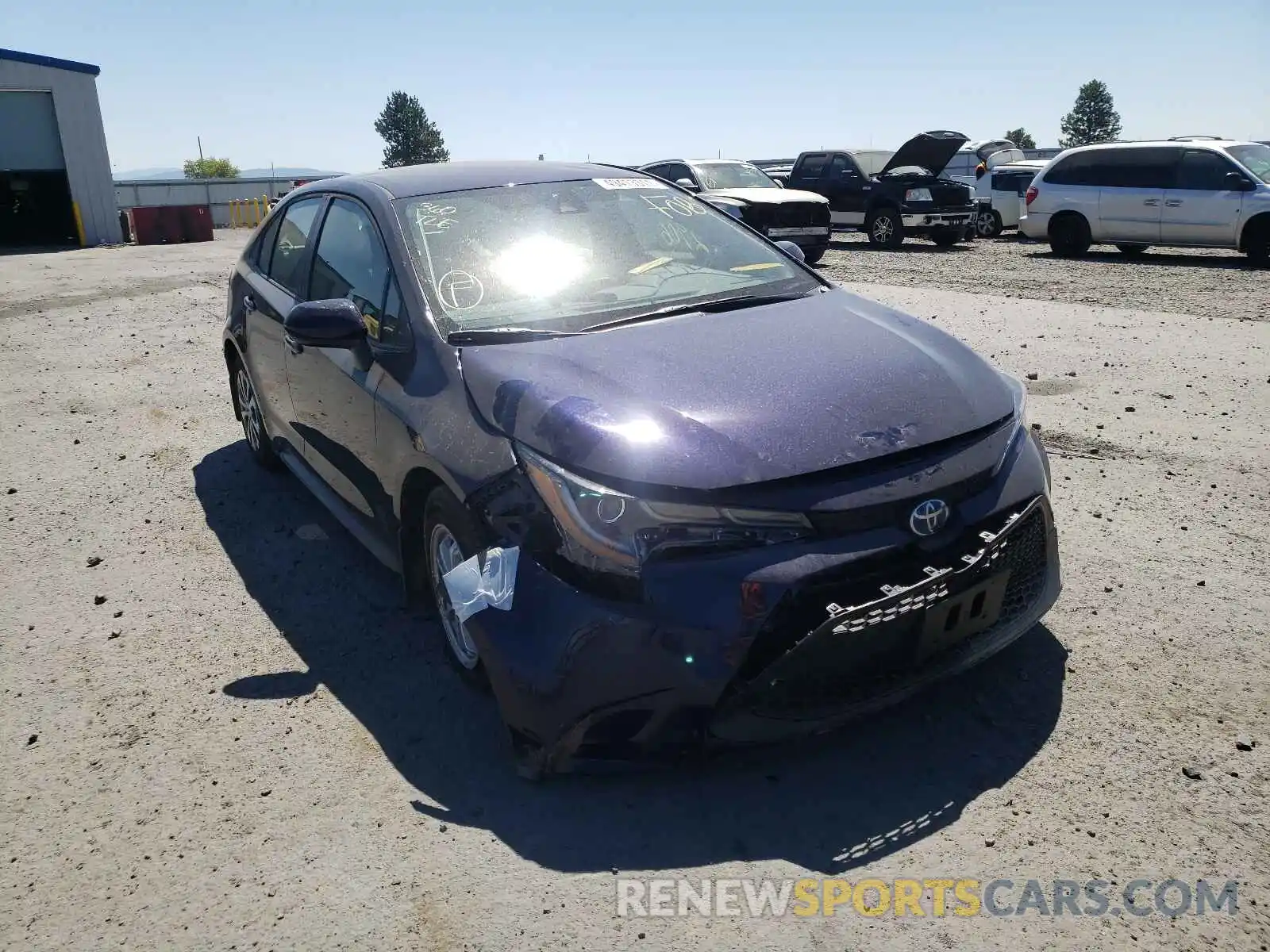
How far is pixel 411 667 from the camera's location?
144 inches

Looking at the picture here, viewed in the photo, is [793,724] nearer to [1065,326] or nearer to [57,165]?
[1065,326]

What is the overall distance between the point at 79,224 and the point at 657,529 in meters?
27.8

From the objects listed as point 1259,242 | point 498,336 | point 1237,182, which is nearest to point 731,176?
point 1237,182

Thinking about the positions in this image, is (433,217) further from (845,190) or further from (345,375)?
(845,190)

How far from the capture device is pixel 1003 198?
20.3 meters

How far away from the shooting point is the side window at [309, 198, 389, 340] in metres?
3.77

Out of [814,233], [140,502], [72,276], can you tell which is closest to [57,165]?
[72,276]

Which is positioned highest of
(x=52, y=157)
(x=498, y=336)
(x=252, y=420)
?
(x=52, y=157)

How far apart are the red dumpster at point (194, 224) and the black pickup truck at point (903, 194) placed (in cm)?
1630

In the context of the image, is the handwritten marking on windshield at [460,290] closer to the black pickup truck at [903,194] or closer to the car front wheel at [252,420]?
the car front wheel at [252,420]

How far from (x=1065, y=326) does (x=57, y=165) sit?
25.1 m

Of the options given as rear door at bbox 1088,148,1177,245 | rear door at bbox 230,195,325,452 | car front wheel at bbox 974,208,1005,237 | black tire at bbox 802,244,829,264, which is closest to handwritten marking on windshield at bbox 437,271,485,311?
rear door at bbox 230,195,325,452

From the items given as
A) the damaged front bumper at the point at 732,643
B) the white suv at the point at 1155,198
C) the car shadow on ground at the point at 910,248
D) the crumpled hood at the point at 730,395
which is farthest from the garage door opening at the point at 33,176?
the damaged front bumper at the point at 732,643

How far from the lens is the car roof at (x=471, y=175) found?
13.6 feet
